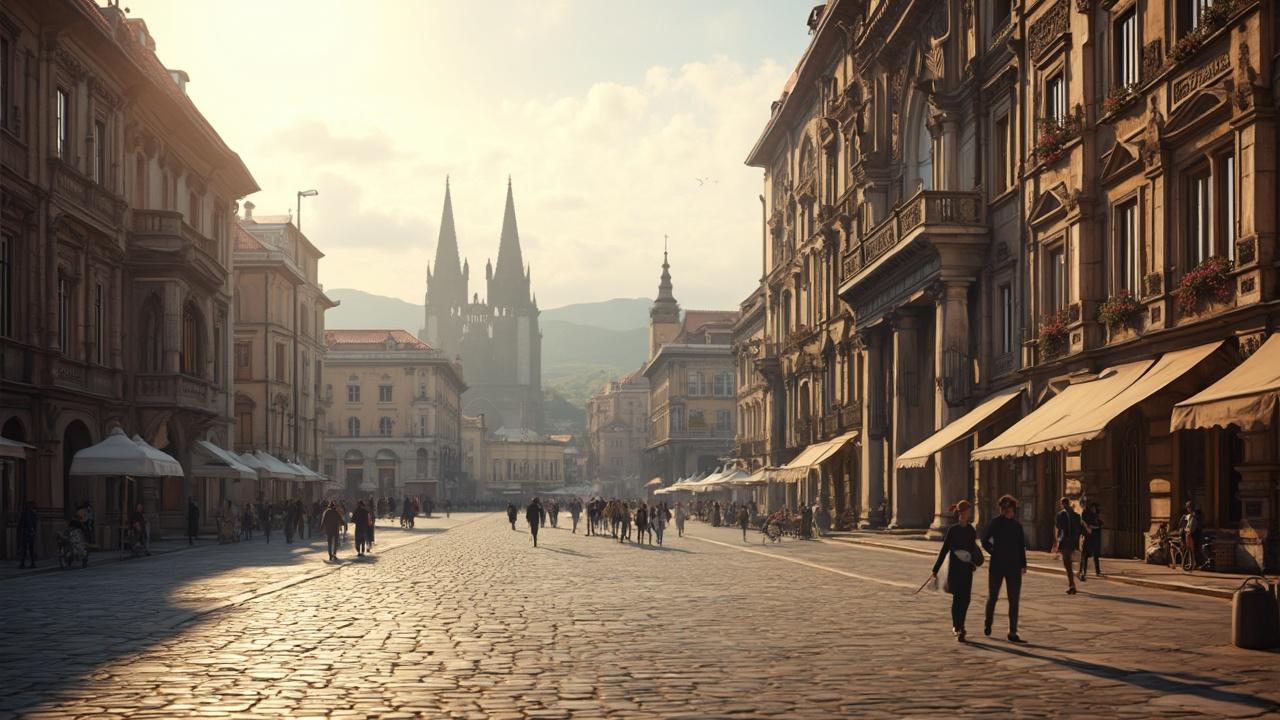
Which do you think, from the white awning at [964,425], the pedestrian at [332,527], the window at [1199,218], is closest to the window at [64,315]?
the pedestrian at [332,527]

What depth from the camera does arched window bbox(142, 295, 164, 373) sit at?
44594 mm

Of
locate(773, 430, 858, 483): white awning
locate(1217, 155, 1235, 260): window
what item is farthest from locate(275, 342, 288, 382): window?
locate(1217, 155, 1235, 260): window

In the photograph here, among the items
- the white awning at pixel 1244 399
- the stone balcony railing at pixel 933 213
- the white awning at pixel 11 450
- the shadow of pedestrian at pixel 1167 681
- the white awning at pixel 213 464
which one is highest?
the stone balcony railing at pixel 933 213

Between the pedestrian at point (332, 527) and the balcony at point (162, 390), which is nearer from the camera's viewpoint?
the pedestrian at point (332, 527)

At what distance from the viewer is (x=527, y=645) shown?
14.9 metres

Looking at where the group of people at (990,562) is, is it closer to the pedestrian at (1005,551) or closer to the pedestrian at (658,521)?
the pedestrian at (1005,551)

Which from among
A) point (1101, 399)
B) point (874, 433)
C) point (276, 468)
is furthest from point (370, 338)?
point (1101, 399)

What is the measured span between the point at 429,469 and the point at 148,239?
270ft

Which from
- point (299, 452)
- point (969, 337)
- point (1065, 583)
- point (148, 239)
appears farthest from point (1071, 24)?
point (299, 452)

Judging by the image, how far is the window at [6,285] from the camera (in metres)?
33.4

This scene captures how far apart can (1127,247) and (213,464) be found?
30.6 meters

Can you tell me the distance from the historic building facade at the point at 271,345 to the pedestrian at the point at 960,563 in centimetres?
5498

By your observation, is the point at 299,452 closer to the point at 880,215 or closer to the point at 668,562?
the point at 880,215

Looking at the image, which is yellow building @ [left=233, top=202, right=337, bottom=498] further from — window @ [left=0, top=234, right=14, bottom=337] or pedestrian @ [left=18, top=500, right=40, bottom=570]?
pedestrian @ [left=18, top=500, right=40, bottom=570]
